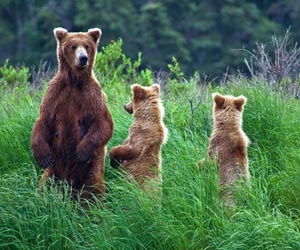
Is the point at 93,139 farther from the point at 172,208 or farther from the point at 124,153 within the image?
the point at 172,208

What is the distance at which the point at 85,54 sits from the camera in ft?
25.4

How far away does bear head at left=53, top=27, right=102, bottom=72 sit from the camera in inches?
A: 305

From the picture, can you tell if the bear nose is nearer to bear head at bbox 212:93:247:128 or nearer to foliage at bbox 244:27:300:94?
bear head at bbox 212:93:247:128

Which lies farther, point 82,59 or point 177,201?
point 82,59

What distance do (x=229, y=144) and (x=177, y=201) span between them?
24.2 inches

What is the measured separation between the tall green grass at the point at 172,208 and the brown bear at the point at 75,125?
159 mm

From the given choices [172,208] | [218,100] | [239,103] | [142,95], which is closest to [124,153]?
[142,95]

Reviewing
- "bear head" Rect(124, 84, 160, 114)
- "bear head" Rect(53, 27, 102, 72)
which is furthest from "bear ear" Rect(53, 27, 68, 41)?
"bear head" Rect(124, 84, 160, 114)

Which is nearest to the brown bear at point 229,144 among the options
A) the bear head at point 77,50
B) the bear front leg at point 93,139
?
the bear front leg at point 93,139

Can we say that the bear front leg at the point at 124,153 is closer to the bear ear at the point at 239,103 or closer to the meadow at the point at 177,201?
the meadow at the point at 177,201

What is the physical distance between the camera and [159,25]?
101ft

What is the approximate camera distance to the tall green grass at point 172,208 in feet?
23.1

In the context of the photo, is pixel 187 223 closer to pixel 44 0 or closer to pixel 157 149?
pixel 157 149

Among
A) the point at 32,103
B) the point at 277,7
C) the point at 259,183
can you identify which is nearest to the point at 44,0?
the point at 277,7
